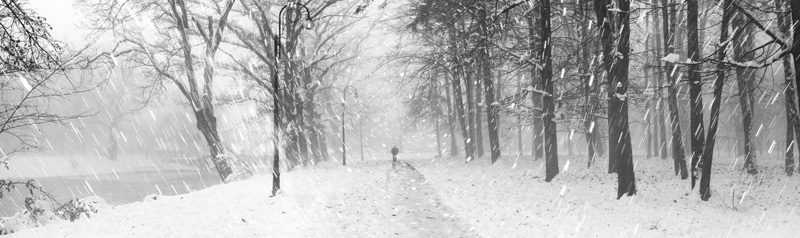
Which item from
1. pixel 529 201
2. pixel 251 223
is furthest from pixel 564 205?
pixel 251 223

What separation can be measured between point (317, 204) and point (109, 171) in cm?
4620

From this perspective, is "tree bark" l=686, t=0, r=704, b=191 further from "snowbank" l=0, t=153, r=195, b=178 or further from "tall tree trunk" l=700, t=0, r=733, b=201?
"snowbank" l=0, t=153, r=195, b=178

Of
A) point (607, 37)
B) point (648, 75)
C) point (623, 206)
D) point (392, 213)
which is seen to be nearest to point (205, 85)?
point (392, 213)

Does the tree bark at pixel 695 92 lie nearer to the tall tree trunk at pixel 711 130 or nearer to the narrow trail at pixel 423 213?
the tall tree trunk at pixel 711 130

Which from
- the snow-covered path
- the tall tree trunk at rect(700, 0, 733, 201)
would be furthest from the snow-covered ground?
the tall tree trunk at rect(700, 0, 733, 201)

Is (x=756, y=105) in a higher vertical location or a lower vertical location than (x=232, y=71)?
lower

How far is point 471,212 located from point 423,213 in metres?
1.15

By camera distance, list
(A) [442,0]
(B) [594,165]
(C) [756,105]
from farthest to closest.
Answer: (C) [756,105], (B) [594,165], (A) [442,0]

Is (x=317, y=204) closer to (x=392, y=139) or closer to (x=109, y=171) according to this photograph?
(x=109, y=171)

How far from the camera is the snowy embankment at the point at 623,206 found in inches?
315

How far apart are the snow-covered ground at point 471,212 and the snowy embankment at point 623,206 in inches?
1.0

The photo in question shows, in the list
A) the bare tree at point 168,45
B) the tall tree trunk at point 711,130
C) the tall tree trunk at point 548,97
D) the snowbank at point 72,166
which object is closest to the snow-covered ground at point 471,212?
the tall tree trunk at point 711,130

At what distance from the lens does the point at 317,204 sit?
10.9 metres

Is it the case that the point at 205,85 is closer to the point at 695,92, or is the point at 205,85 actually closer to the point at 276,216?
the point at 276,216
